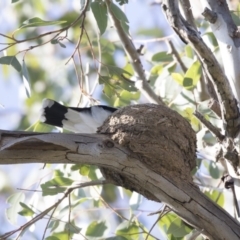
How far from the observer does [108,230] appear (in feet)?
10.5

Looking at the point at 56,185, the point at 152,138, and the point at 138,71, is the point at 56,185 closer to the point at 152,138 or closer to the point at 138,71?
the point at 152,138

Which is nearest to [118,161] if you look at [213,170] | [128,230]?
[128,230]

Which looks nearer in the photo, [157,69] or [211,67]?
[211,67]

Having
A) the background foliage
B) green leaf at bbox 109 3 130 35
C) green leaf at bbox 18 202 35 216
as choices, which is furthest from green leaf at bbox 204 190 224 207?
green leaf at bbox 109 3 130 35

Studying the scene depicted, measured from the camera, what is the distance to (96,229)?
125 inches

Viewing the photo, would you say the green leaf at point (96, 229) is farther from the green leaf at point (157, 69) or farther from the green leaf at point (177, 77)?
the green leaf at point (157, 69)

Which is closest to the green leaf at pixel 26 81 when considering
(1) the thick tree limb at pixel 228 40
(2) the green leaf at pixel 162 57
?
(1) the thick tree limb at pixel 228 40

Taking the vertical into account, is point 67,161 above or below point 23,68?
below

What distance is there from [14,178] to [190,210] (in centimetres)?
413

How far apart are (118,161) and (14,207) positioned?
37.8 inches

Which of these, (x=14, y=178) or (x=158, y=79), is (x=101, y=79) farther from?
(x=14, y=178)

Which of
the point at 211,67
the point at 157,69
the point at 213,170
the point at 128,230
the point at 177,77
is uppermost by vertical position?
the point at 157,69

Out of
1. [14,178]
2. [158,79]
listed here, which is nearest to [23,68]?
[158,79]

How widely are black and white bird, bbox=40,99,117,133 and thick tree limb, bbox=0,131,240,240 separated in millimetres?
601
